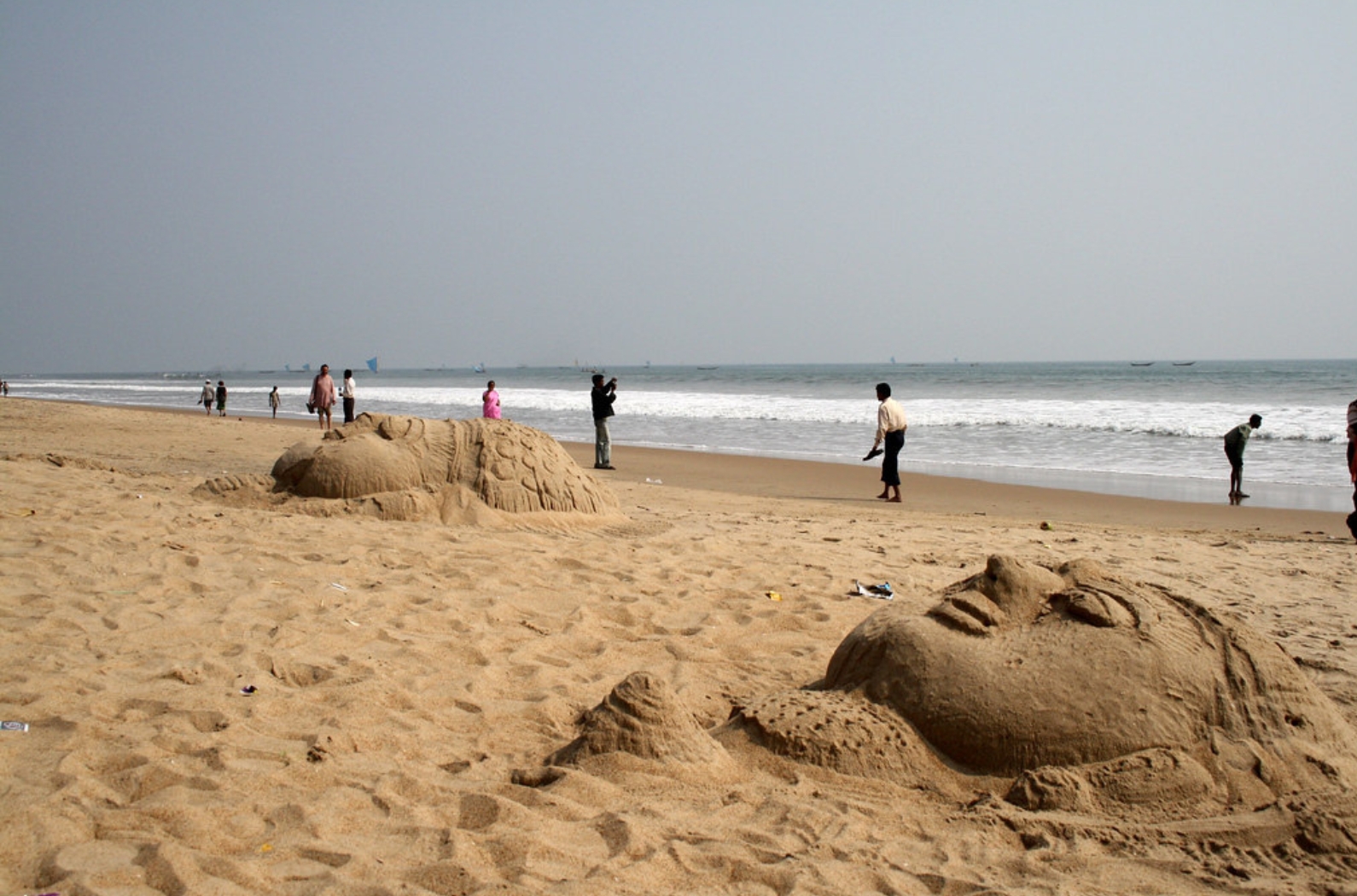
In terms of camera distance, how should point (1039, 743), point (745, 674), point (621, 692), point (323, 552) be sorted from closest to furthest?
1. point (1039, 743)
2. point (621, 692)
3. point (745, 674)
4. point (323, 552)

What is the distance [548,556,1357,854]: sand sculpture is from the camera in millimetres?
3293

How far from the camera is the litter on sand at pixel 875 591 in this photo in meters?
6.45

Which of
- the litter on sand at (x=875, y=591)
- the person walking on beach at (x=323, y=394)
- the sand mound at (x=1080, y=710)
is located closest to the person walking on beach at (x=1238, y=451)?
the litter on sand at (x=875, y=591)

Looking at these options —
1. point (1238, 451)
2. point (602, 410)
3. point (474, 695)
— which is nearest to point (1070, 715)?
point (474, 695)

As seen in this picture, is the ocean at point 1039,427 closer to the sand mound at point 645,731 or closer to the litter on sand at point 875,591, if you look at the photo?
the litter on sand at point 875,591

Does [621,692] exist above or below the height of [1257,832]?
above

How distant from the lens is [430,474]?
841 centimetres

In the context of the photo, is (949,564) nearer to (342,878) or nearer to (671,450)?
(342,878)

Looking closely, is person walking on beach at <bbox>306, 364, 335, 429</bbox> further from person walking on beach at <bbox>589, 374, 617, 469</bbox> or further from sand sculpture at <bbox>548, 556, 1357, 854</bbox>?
sand sculpture at <bbox>548, 556, 1357, 854</bbox>

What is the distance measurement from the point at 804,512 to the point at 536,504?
13.0 ft

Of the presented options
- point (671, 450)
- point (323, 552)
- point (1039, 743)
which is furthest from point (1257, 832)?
point (671, 450)

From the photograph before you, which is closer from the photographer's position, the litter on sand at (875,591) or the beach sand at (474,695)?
the beach sand at (474,695)

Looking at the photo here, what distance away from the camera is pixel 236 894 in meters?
2.60

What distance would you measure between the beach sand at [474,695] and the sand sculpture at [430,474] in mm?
286
